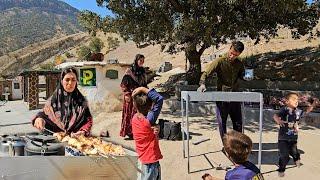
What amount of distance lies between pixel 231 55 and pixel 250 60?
16.3 m

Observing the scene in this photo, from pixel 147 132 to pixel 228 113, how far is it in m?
2.91

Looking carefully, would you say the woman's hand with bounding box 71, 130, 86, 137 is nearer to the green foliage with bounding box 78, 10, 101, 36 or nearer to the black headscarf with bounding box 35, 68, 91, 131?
the black headscarf with bounding box 35, 68, 91, 131

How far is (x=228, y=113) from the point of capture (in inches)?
303

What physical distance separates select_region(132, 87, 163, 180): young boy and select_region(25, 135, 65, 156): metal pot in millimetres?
971

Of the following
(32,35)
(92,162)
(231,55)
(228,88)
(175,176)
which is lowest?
(175,176)

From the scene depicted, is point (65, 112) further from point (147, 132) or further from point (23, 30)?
point (23, 30)

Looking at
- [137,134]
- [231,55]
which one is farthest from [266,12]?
[137,134]

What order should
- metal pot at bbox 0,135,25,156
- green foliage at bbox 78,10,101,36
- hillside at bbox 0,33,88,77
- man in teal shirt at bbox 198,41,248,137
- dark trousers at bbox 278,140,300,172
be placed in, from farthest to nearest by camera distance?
hillside at bbox 0,33,88,77
green foliage at bbox 78,10,101,36
man in teal shirt at bbox 198,41,248,137
dark trousers at bbox 278,140,300,172
metal pot at bbox 0,135,25,156

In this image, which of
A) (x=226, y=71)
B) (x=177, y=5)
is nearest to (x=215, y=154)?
(x=226, y=71)

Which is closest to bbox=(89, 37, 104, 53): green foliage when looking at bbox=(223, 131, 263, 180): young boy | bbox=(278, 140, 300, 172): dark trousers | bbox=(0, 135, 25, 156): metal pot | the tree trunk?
the tree trunk

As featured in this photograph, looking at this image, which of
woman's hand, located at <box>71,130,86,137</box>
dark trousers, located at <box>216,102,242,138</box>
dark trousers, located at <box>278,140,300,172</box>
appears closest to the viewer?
woman's hand, located at <box>71,130,86,137</box>

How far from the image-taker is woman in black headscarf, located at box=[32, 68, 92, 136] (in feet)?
16.3

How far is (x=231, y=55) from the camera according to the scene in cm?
731

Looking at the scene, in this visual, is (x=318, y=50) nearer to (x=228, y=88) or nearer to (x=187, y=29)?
(x=187, y=29)
